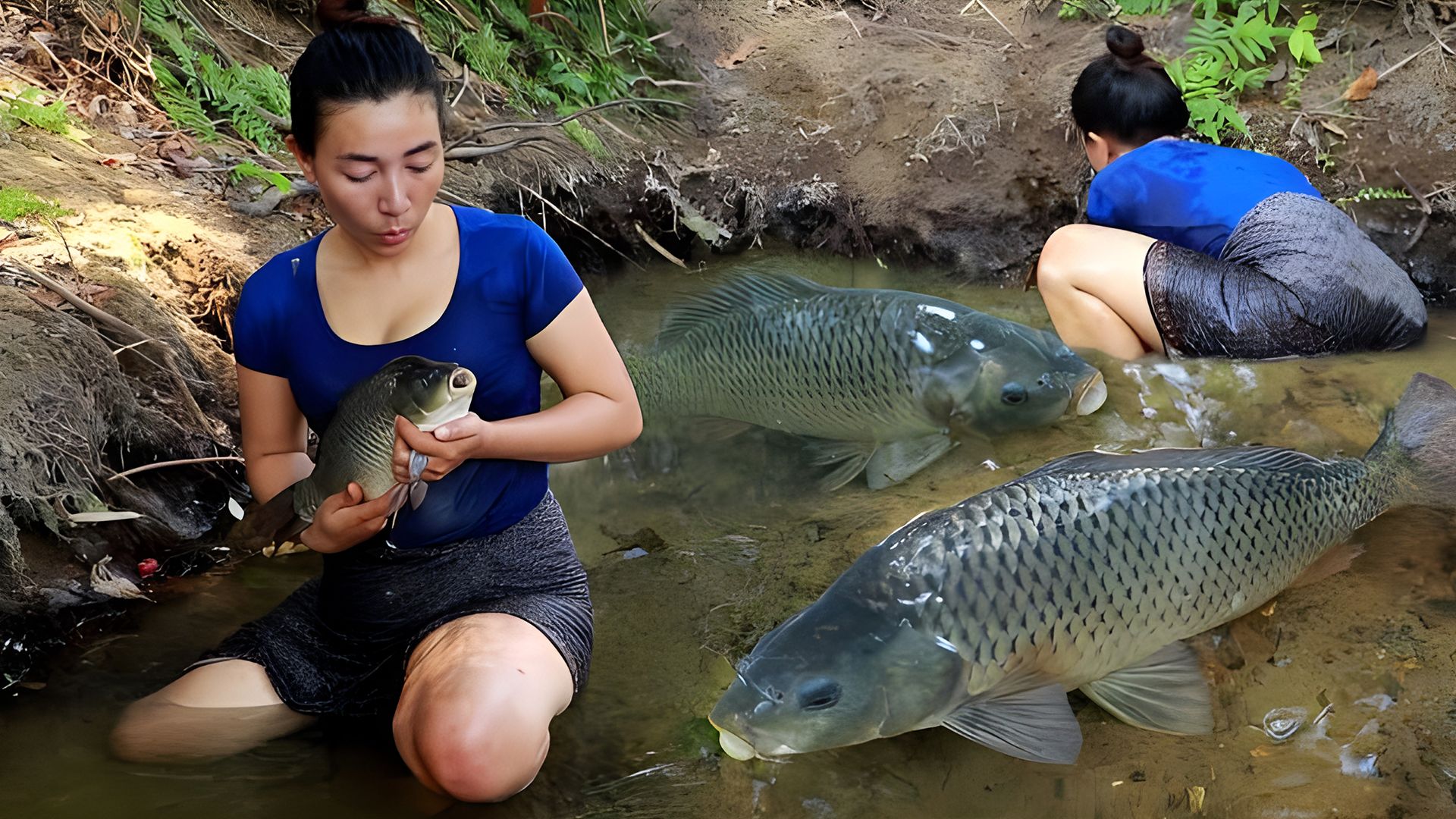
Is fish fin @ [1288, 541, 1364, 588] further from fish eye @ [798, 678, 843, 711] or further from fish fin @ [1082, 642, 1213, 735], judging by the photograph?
fish eye @ [798, 678, 843, 711]

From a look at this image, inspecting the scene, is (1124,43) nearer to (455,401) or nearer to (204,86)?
(455,401)

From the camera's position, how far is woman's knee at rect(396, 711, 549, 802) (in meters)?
2.56

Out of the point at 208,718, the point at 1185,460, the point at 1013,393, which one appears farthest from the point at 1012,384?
the point at 208,718

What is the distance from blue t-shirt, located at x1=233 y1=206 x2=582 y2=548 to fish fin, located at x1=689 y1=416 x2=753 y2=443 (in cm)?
167

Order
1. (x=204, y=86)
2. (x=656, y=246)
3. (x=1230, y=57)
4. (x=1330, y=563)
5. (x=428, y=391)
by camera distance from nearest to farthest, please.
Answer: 1. (x=428, y=391)
2. (x=1330, y=563)
3. (x=204, y=86)
4. (x=656, y=246)
5. (x=1230, y=57)

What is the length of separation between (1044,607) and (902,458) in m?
1.42

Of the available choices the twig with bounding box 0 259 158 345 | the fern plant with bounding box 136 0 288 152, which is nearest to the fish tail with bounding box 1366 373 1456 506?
the twig with bounding box 0 259 158 345

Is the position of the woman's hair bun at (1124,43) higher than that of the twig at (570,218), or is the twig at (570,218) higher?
the woman's hair bun at (1124,43)

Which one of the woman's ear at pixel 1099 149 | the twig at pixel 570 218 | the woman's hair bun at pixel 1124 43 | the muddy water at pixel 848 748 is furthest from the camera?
the twig at pixel 570 218

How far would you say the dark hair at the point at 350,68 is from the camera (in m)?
2.50

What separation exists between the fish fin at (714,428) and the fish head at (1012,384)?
81 centimetres

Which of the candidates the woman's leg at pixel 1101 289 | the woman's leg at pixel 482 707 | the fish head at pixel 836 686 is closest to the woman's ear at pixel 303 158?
the woman's leg at pixel 482 707

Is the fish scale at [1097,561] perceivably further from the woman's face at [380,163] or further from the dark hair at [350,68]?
the dark hair at [350,68]

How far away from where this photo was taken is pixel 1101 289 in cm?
465
